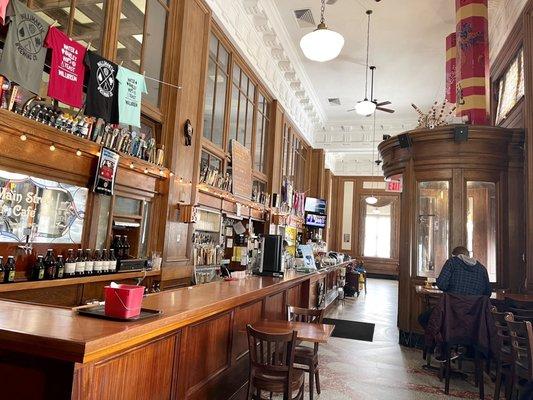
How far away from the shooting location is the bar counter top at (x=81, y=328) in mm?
1563

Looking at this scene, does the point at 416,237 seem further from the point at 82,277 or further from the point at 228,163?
the point at 82,277

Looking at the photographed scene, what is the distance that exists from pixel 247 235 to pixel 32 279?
5.28m

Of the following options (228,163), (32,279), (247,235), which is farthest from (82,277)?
(247,235)

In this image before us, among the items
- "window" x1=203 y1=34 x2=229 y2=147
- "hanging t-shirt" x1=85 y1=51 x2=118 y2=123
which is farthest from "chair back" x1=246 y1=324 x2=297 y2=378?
"window" x1=203 y1=34 x2=229 y2=147

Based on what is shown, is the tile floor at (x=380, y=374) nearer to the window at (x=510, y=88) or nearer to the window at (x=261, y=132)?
the window at (x=510, y=88)

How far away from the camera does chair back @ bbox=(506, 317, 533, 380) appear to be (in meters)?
3.20

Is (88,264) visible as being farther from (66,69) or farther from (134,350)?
(134,350)

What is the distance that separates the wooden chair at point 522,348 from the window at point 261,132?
6.32m

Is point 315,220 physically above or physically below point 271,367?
above

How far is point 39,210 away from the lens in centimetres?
354

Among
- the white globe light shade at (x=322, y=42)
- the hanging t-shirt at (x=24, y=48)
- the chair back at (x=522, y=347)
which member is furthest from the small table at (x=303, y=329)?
the white globe light shade at (x=322, y=42)

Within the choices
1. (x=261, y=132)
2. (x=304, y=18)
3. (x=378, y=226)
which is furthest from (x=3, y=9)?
(x=378, y=226)

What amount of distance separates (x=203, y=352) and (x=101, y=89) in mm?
2726

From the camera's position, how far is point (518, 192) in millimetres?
5727
